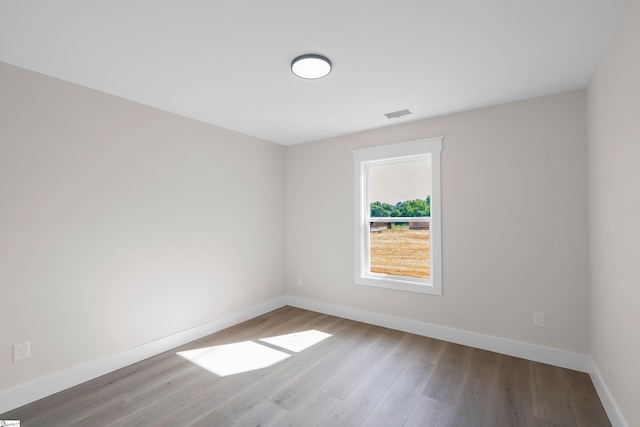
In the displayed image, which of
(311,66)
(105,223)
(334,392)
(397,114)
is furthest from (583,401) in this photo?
(105,223)

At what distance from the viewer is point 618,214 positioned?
1860 millimetres

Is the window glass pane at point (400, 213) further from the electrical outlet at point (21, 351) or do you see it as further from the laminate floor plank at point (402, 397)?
the electrical outlet at point (21, 351)

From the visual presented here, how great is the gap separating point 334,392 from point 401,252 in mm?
1945

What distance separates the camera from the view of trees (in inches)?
141

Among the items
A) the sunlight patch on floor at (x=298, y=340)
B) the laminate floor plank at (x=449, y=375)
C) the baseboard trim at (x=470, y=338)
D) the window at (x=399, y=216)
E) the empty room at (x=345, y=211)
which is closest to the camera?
the empty room at (x=345, y=211)

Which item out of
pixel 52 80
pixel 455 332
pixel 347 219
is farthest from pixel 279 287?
pixel 52 80

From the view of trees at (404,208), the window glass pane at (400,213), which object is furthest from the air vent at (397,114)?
the view of trees at (404,208)

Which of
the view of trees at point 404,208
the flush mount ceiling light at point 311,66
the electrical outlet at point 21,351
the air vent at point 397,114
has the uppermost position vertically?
the air vent at point 397,114

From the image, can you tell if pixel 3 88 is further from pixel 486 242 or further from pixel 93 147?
pixel 486 242

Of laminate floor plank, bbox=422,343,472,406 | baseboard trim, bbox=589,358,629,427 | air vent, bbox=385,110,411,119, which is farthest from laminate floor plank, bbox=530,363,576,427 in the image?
air vent, bbox=385,110,411,119

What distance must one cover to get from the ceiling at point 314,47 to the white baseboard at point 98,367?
95.4 inches

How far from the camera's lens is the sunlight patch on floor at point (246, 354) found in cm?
275

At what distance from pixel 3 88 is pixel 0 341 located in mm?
1837

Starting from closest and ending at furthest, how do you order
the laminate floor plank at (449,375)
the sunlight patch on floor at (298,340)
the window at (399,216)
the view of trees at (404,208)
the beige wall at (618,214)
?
the beige wall at (618,214), the laminate floor plank at (449,375), the sunlight patch on floor at (298,340), the window at (399,216), the view of trees at (404,208)
